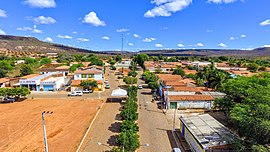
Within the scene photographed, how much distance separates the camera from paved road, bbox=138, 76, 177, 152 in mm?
20375

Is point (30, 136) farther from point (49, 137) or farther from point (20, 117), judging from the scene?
point (20, 117)

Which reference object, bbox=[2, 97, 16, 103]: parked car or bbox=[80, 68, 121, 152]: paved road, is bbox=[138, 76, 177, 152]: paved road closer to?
bbox=[80, 68, 121, 152]: paved road

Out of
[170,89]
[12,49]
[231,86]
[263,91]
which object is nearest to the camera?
[263,91]

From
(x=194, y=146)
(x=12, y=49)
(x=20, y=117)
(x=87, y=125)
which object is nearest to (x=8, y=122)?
(x=20, y=117)

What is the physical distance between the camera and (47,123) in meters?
27.1

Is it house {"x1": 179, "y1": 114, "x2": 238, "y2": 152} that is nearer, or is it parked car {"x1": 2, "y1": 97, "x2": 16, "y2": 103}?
house {"x1": 179, "y1": 114, "x2": 238, "y2": 152}

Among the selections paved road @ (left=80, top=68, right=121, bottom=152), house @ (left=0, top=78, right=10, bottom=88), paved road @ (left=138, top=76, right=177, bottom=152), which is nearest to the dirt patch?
paved road @ (left=80, top=68, right=121, bottom=152)

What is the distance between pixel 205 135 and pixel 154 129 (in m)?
7.70

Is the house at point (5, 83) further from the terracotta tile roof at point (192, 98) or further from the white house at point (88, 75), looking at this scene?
the terracotta tile roof at point (192, 98)

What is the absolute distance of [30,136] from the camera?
74.9 ft

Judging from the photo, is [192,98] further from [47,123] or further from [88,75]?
[88,75]

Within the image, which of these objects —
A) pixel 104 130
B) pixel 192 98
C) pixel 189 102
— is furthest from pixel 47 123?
pixel 192 98

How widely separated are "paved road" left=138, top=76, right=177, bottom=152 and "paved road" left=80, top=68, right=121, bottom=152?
328 centimetres

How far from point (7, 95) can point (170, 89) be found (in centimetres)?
3032
